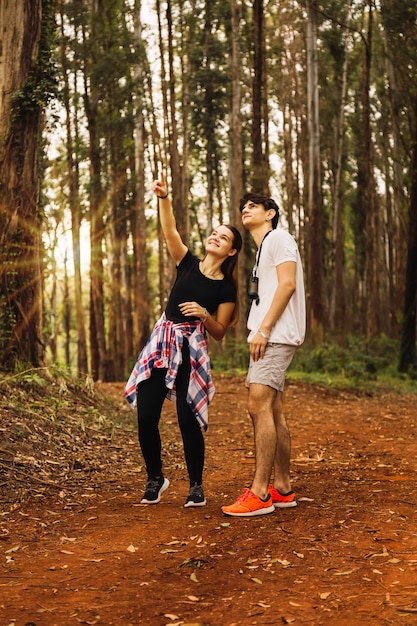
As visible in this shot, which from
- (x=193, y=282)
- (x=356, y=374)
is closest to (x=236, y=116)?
(x=356, y=374)

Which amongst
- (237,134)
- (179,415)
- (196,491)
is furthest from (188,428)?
(237,134)

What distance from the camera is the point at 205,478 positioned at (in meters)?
6.42

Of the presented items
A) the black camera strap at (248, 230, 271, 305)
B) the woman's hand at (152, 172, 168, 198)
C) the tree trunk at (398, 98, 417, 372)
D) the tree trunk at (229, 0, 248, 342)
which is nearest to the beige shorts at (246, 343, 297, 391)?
the black camera strap at (248, 230, 271, 305)

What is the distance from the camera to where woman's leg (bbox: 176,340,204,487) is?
5137 millimetres

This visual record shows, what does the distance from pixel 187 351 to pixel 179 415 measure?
0.45m

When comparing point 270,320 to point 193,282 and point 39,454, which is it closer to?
point 193,282

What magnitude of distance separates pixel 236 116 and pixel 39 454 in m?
15.3

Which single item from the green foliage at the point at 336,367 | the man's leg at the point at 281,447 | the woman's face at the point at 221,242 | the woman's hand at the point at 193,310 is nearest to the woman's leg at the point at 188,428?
the woman's hand at the point at 193,310

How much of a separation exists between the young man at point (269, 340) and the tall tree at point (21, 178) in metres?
4.57

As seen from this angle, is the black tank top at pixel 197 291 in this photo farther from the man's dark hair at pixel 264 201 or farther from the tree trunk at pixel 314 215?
the tree trunk at pixel 314 215

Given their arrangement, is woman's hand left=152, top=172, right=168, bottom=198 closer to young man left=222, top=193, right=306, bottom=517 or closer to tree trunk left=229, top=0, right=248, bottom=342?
young man left=222, top=193, right=306, bottom=517

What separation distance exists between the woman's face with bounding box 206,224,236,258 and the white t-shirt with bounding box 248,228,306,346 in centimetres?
34

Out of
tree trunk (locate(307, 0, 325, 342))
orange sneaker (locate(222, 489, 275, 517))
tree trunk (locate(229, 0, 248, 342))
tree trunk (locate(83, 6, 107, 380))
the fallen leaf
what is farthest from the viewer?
tree trunk (locate(83, 6, 107, 380))

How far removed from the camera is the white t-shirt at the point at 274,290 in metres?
4.84
